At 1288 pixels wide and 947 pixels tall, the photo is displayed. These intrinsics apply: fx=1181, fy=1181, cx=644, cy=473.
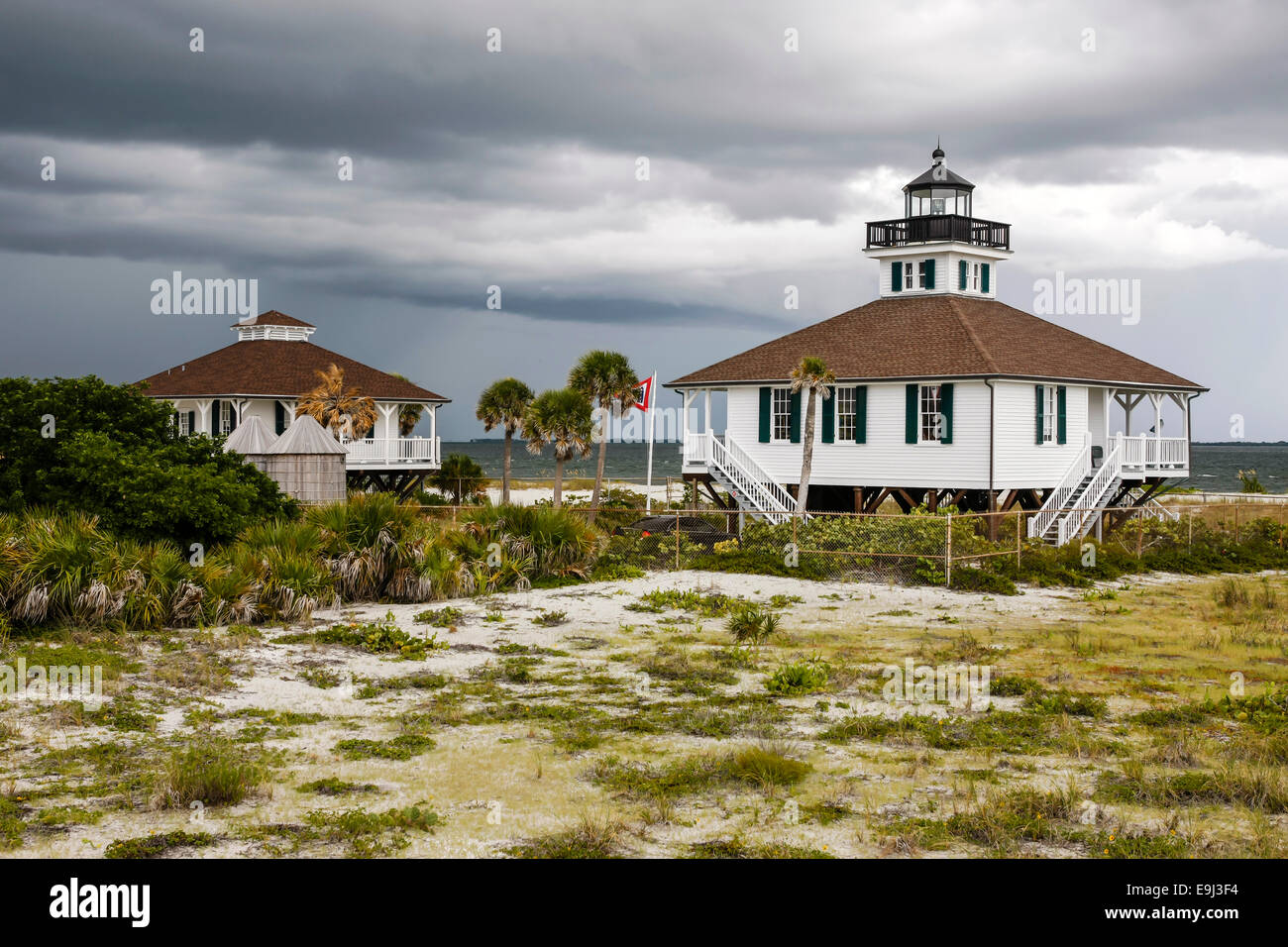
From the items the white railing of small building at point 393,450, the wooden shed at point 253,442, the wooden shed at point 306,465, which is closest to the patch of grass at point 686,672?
the wooden shed at point 306,465

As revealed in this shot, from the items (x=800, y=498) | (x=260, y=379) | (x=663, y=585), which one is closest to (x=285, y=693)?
(x=663, y=585)

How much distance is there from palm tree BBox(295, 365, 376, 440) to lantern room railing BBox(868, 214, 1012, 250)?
62.1 feet

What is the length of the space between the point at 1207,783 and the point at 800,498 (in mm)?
22210

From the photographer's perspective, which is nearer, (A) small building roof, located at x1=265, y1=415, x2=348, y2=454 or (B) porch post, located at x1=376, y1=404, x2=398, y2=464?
(A) small building roof, located at x1=265, y1=415, x2=348, y2=454

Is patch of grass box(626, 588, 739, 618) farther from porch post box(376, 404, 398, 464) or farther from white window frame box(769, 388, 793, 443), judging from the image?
porch post box(376, 404, 398, 464)

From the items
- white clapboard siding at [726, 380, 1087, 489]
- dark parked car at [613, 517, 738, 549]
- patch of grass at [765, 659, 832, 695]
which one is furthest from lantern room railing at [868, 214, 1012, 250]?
patch of grass at [765, 659, 832, 695]

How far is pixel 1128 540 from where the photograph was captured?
3250cm

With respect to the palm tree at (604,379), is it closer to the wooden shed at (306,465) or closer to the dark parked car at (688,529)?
the dark parked car at (688,529)

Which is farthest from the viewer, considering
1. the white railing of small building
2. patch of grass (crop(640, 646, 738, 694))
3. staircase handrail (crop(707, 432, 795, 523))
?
the white railing of small building

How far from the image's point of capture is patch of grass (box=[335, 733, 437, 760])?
426 inches

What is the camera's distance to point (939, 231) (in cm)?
3803

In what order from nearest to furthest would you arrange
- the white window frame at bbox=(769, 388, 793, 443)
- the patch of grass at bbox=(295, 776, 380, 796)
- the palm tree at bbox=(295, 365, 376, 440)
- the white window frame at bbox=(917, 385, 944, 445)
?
the patch of grass at bbox=(295, 776, 380, 796), the white window frame at bbox=(917, 385, 944, 445), the white window frame at bbox=(769, 388, 793, 443), the palm tree at bbox=(295, 365, 376, 440)

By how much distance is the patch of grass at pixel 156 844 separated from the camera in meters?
7.99
